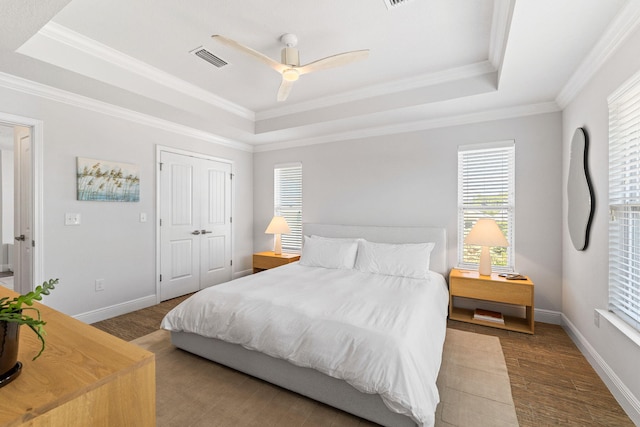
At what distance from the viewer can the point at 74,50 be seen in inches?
99.4

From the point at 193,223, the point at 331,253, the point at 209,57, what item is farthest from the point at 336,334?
the point at 193,223

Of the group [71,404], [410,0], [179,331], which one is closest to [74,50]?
[179,331]

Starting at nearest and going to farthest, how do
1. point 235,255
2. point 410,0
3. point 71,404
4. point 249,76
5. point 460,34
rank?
point 71,404
point 410,0
point 460,34
point 249,76
point 235,255

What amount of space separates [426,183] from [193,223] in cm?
351

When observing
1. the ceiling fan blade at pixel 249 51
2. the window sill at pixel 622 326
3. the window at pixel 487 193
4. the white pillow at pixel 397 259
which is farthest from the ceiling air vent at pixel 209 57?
the window sill at pixel 622 326

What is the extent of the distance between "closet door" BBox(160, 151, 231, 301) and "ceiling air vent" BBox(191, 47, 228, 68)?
170cm

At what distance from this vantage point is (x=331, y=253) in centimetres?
373

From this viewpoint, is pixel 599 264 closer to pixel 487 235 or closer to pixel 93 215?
pixel 487 235

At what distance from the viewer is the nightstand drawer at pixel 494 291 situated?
116 inches

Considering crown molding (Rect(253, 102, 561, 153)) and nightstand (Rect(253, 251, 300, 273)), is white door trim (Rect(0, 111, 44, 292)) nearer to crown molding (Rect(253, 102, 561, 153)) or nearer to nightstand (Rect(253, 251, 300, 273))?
nightstand (Rect(253, 251, 300, 273))

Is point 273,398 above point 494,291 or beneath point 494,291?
beneath

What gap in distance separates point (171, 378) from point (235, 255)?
2.99 metres

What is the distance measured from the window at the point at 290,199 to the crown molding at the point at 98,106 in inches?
43.9

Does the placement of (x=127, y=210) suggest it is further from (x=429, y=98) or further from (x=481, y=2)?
(x=481, y=2)
